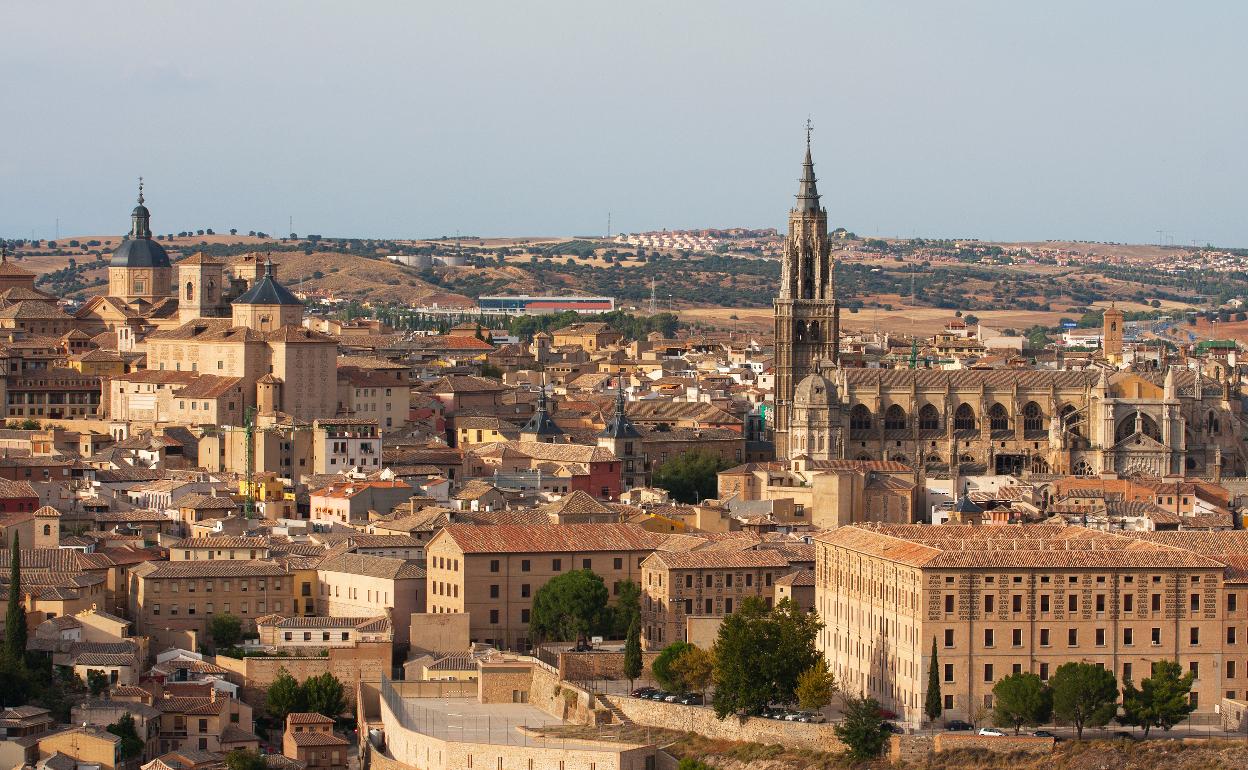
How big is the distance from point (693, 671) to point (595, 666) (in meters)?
3.38

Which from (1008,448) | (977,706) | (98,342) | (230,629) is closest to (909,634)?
(977,706)

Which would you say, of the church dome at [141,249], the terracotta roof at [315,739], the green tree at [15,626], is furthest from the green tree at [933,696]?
the church dome at [141,249]

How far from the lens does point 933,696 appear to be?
71.2 meters

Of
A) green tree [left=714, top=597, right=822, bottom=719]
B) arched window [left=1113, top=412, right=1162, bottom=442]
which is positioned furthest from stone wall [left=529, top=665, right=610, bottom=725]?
arched window [left=1113, top=412, right=1162, bottom=442]

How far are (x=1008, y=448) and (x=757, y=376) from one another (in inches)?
1538

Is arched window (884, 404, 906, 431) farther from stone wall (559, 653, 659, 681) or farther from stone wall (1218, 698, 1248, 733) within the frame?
stone wall (1218, 698, 1248, 733)

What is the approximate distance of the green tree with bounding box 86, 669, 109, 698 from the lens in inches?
3113

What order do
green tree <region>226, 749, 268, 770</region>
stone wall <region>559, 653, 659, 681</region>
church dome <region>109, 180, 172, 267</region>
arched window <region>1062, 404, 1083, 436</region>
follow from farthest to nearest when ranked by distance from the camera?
church dome <region>109, 180, 172, 267</region>
arched window <region>1062, 404, 1083, 436</region>
stone wall <region>559, 653, 659, 681</region>
green tree <region>226, 749, 268, 770</region>

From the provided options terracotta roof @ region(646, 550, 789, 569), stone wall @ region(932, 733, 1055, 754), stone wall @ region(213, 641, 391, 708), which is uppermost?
terracotta roof @ region(646, 550, 789, 569)

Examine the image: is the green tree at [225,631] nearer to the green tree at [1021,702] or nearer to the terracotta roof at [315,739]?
the terracotta roof at [315,739]

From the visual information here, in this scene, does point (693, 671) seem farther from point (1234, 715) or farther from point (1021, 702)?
point (1234, 715)

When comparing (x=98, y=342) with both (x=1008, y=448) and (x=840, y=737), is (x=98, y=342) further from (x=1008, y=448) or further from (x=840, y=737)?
(x=840, y=737)

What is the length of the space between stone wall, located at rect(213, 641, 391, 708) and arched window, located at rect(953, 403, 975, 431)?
155 feet

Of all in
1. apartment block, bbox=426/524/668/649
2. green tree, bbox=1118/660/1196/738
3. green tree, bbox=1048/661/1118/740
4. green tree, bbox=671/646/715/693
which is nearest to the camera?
green tree, bbox=1048/661/1118/740
